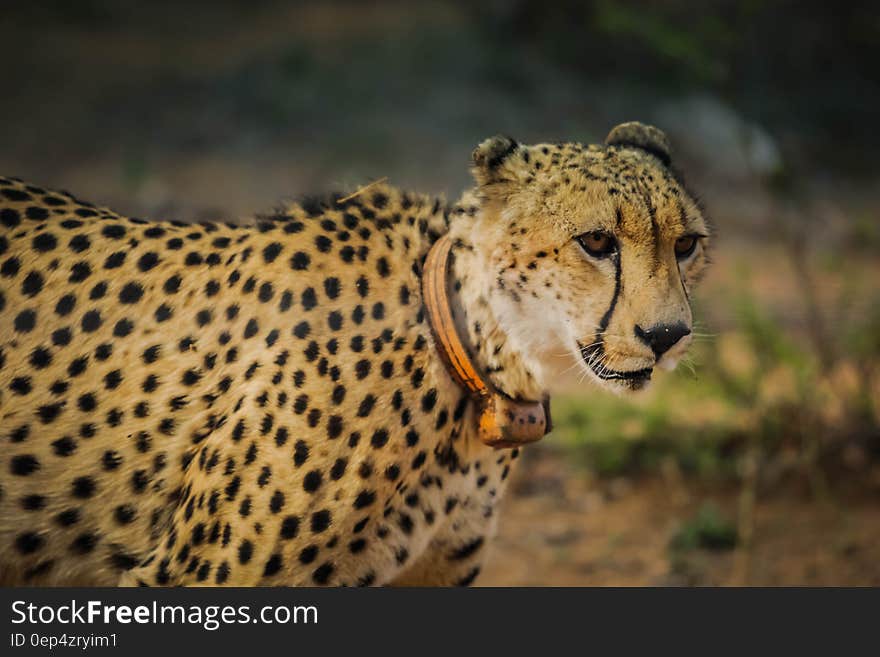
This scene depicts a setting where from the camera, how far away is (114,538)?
1.86m

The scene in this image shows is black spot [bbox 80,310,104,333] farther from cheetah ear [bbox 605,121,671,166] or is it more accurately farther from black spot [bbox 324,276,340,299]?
cheetah ear [bbox 605,121,671,166]

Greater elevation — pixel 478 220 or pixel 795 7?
pixel 795 7

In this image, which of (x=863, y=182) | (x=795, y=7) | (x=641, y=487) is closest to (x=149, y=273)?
(x=641, y=487)

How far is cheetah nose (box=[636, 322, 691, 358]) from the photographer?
5.38 feet

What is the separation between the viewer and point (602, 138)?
4.71 metres

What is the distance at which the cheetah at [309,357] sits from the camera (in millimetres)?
1712

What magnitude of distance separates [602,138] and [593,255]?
3136 millimetres

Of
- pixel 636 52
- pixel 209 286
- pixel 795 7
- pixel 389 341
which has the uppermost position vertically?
pixel 636 52

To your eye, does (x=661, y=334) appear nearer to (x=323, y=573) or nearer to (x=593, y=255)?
(x=593, y=255)

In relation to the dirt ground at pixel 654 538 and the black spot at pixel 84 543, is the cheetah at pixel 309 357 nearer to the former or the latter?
the black spot at pixel 84 543

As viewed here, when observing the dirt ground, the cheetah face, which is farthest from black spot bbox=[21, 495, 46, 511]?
the dirt ground

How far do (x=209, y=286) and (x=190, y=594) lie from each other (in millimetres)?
555

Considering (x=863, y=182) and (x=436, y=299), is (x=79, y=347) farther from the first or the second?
(x=863, y=182)

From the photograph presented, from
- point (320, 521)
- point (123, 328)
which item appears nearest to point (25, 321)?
point (123, 328)
